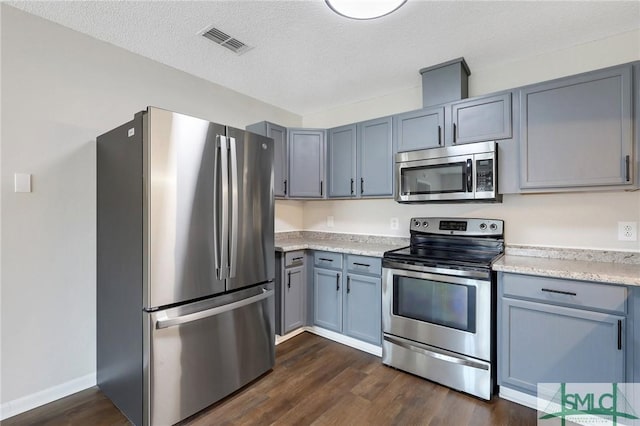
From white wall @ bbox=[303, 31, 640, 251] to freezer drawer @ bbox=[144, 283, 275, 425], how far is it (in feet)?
5.83

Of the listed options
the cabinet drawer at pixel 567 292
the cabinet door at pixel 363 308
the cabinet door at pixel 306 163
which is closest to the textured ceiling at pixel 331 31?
the cabinet door at pixel 306 163

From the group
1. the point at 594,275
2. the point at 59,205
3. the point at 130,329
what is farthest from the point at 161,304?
the point at 594,275

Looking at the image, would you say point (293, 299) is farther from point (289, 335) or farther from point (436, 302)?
point (436, 302)

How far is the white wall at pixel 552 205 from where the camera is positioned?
214 cm

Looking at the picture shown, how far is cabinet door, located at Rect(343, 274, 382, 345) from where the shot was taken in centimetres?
269

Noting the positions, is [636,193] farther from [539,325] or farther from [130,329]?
[130,329]

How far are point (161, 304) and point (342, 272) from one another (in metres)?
1.65

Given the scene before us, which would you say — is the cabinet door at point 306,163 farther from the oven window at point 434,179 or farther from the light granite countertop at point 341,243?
the oven window at point 434,179

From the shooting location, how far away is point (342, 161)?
10.7ft

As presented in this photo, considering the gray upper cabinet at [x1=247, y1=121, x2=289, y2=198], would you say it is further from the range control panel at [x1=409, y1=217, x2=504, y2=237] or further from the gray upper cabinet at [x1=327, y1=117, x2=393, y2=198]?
the range control panel at [x1=409, y1=217, x2=504, y2=237]

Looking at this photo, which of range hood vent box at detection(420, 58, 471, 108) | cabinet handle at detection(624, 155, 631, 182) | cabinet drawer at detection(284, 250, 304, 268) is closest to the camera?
cabinet handle at detection(624, 155, 631, 182)

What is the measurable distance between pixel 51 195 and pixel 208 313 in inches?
55.5

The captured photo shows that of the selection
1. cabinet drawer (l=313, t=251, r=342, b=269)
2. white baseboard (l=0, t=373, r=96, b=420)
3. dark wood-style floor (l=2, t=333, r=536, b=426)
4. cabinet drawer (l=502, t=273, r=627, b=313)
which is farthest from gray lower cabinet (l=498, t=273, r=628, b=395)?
white baseboard (l=0, t=373, r=96, b=420)

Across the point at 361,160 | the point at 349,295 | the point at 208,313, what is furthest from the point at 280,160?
the point at 208,313
